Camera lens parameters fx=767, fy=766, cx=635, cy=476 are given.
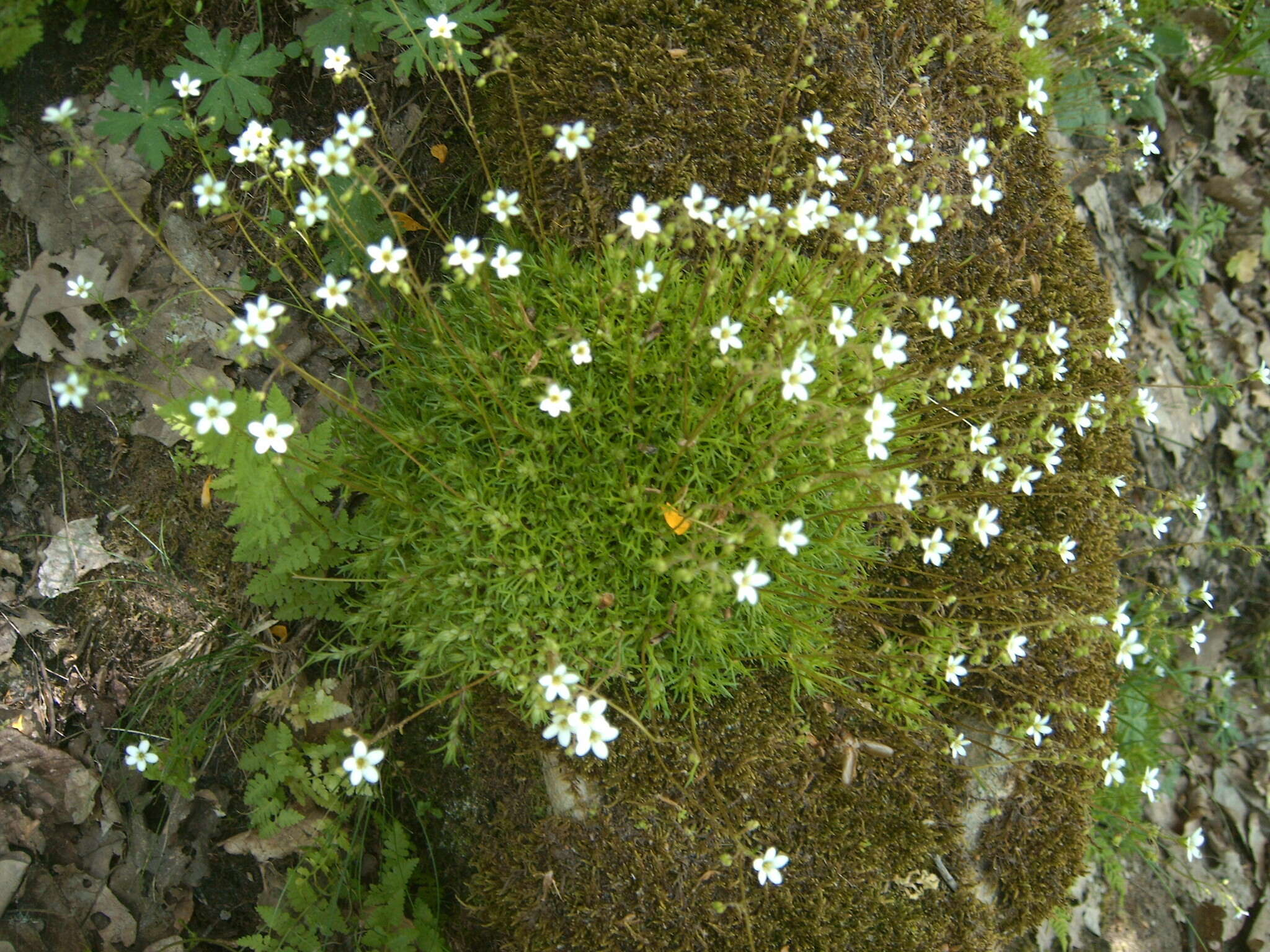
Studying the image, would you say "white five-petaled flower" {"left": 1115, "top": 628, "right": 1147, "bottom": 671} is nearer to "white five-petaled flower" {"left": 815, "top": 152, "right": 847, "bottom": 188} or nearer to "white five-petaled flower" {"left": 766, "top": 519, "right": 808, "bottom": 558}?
"white five-petaled flower" {"left": 766, "top": 519, "right": 808, "bottom": 558}

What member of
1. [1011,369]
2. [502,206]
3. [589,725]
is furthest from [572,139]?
[589,725]

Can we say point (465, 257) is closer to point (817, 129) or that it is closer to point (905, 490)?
point (817, 129)

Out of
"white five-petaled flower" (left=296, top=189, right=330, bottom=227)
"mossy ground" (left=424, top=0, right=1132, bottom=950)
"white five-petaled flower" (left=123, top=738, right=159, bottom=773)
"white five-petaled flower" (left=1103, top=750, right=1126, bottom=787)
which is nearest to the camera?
"white five-petaled flower" (left=296, top=189, right=330, bottom=227)

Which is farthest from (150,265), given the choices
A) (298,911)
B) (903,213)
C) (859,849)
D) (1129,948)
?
(1129,948)

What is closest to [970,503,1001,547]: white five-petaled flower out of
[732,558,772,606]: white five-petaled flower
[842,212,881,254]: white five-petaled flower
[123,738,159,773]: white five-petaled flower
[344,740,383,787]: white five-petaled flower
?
[732,558,772,606]: white five-petaled flower

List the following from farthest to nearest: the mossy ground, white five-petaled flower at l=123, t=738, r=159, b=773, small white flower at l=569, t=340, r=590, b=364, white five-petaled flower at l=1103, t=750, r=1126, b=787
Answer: white five-petaled flower at l=1103, t=750, r=1126, b=787, white five-petaled flower at l=123, t=738, r=159, b=773, the mossy ground, small white flower at l=569, t=340, r=590, b=364

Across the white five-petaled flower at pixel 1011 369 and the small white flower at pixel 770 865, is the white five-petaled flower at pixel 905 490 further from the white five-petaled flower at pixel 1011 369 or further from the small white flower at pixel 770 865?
the small white flower at pixel 770 865
